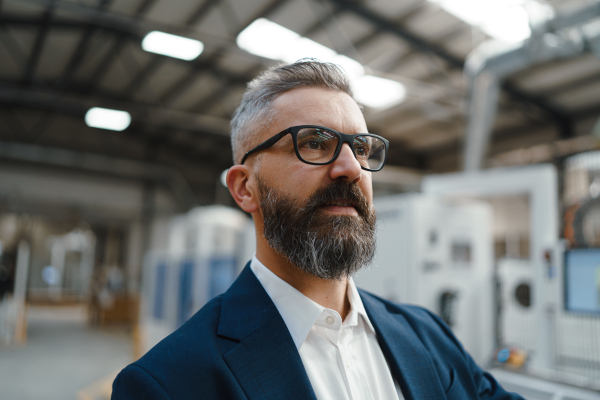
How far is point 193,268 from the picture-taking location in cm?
585

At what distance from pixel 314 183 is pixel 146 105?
408 inches

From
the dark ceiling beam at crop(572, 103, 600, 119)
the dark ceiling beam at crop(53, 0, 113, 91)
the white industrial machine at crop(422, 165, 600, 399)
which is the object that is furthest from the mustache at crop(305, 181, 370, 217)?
the dark ceiling beam at crop(572, 103, 600, 119)

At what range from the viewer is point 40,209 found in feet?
46.1

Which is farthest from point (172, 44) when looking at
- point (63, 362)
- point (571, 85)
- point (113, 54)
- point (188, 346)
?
point (571, 85)

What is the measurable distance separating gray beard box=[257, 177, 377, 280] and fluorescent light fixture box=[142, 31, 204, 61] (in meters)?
5.74

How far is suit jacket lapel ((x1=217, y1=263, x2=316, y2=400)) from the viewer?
32.5 inches

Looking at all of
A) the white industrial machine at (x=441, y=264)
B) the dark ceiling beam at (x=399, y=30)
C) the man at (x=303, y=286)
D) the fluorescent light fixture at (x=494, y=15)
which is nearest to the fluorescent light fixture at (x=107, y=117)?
the dark ceiling beam at (x=399, y=30)

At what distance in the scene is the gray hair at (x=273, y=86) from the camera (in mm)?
1019

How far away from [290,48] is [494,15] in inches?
123

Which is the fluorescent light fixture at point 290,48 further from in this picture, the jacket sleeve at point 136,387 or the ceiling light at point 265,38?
the jacket sleeve at point 136,387

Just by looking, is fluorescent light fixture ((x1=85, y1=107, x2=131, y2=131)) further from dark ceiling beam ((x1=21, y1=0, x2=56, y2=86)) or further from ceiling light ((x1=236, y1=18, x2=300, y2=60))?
ceiling light ((x1=236, y1=18, x2=300, y2=60))

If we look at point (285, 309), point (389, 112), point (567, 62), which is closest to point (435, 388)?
point (285, 309)

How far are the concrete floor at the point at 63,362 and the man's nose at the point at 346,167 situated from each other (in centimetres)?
528

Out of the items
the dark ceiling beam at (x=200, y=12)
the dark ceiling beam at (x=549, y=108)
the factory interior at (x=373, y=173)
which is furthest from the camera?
the dark ceiling beam at (x=549, y=108)
